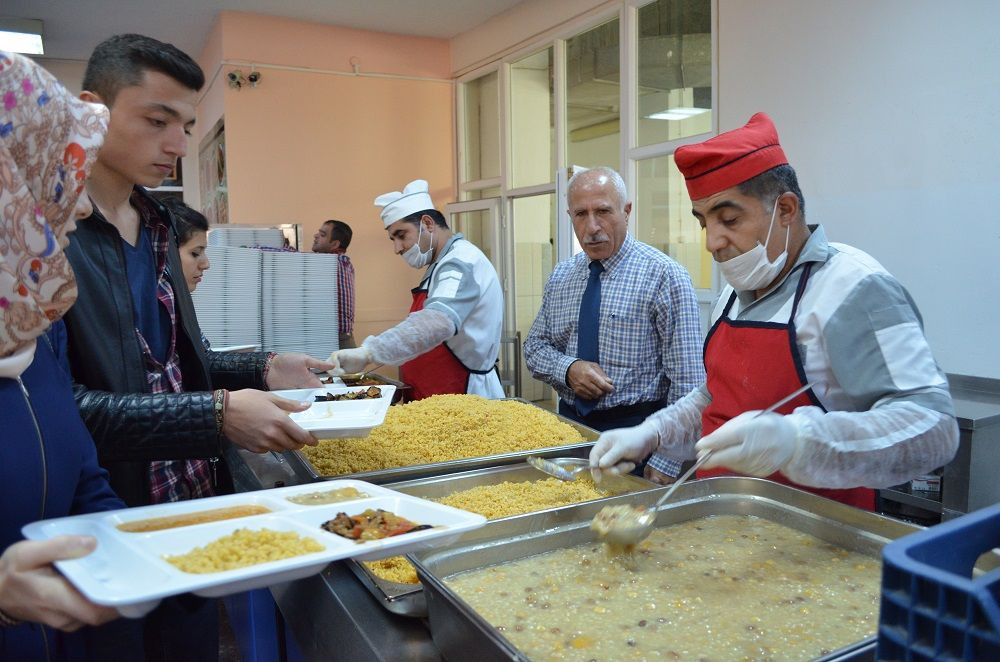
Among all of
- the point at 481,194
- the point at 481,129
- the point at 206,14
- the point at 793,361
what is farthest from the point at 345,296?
the point at 793,361

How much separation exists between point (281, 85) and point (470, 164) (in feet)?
5.74

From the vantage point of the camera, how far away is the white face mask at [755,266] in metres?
1.31

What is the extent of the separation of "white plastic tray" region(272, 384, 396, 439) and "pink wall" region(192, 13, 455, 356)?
4.24m

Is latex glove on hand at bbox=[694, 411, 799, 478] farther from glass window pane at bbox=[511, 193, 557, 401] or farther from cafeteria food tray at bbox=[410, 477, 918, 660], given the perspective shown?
glass window pane at bbox=[511, 193, 557, 401]

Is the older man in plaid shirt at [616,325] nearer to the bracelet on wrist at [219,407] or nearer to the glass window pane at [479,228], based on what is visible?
the bracelet on wrist at [219,407]

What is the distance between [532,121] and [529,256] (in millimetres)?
1096

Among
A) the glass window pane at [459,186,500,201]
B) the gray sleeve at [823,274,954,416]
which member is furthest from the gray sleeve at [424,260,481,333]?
the glass window pane at [459,186,500,201]

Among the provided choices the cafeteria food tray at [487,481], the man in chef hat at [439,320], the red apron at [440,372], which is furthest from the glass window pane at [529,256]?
the cafeteria food tray at [487,481]

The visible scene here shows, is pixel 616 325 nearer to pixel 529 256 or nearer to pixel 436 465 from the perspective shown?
pixel 436 465

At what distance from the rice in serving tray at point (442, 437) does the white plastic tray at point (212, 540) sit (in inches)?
21.9

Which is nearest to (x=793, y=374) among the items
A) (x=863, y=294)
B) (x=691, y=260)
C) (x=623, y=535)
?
(x=863, y=294)

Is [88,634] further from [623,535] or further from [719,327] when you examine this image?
[719,327]

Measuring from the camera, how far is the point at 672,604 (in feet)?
2.96

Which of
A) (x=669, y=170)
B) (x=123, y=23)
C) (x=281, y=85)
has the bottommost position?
(x=669, y=170)
